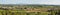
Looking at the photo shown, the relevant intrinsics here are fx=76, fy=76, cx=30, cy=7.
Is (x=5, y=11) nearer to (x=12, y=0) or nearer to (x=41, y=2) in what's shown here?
(x=12, y=0)

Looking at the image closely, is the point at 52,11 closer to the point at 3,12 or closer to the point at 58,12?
the point at 58,12

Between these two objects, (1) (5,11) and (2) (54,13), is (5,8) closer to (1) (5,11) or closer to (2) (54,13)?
(1) (5,11)

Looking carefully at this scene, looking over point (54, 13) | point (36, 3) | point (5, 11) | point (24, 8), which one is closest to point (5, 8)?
point (5, 11)

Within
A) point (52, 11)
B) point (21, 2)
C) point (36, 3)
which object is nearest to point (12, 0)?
point (21, 2)

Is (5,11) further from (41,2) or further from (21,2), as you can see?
(41,2)

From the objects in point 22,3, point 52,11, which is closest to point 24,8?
point 22,3

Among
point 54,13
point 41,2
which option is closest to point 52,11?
point 54,13
